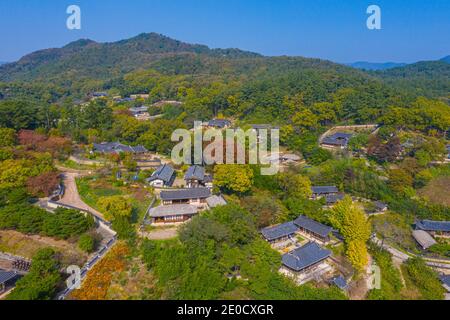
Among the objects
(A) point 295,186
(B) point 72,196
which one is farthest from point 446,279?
(B) point 72,196

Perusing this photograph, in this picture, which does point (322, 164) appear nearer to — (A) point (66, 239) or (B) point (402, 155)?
(B) point (402, 155)

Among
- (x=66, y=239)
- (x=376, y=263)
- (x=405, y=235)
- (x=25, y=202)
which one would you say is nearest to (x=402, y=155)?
(x=405, y=235)

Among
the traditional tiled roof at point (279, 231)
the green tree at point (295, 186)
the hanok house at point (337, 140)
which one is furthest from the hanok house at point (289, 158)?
the traditional tiled roof at point (279, 231)

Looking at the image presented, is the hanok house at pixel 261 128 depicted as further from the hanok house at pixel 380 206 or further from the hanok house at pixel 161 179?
the hanok house at pixel 380 206

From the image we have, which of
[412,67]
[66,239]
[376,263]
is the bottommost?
[376,263]

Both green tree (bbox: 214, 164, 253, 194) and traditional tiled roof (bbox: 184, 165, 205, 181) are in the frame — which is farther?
traditional tiled roof (bbox: 184, 165, 205, 181)

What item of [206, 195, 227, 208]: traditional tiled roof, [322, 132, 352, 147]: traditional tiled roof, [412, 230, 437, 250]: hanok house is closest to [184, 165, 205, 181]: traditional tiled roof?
[206, 195, 227, 208]: traditional tiled roof

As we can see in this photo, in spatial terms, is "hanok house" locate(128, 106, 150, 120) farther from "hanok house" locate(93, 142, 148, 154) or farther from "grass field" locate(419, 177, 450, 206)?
"grass field" locate(419, 177, 450, 206)
